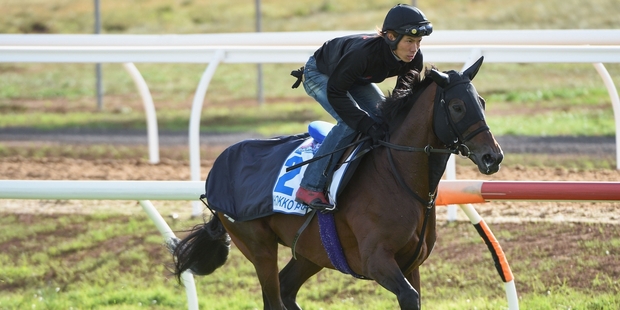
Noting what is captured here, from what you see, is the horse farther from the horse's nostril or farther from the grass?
the grass

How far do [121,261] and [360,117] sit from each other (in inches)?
130

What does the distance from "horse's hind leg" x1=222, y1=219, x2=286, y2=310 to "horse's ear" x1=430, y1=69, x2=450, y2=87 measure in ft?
4.70

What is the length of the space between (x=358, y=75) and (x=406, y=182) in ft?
1.92

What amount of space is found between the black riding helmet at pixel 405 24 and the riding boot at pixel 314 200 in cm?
85

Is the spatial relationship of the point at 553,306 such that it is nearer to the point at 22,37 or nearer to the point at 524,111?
the point at 22,37

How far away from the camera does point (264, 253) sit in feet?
16.8

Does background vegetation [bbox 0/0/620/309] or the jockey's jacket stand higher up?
the jockey's jacket

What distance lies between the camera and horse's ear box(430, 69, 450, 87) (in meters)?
4.17

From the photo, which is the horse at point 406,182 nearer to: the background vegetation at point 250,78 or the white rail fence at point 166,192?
the white rail fence at point 166,192

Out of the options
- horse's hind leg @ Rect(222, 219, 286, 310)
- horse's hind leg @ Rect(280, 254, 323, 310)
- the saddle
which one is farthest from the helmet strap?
horse's hind leg @ Rect(280, 254, 323, 310)

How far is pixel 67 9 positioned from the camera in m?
25.2

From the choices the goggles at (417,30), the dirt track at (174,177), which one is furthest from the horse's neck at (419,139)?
the dirt track at (174,177)

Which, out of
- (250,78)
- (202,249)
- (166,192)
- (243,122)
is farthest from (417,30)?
(250,78)

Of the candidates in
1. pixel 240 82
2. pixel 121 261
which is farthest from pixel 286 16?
pixel 121 261
